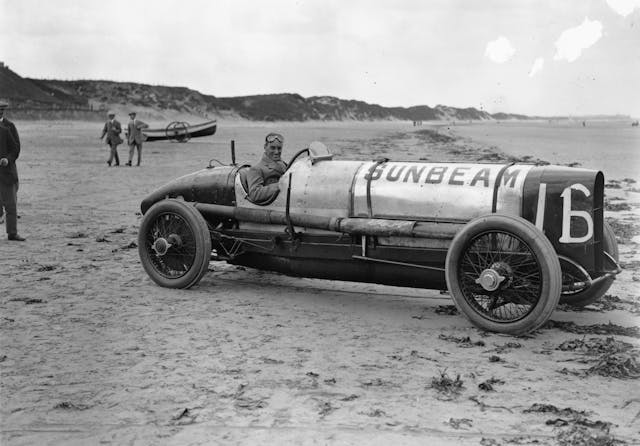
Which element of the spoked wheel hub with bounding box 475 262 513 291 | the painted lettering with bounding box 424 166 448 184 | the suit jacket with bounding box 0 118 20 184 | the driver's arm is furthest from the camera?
the suit jacket with bounding box 0 118 20 184

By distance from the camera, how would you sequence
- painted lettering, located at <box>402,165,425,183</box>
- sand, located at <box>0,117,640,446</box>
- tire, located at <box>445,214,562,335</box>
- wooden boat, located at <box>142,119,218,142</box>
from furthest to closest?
wooden boat, located at <box>142,119,218,142</box>
painted lettering, located at <box>402,165,425,183</box>
tire, located at <box>445,214,562,335</box>
sand, located at <box>0,117,640,446</box>

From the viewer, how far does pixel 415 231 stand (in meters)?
6.16

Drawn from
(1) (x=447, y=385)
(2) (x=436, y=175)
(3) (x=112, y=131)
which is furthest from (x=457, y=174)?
(3) (x=112, y=131)

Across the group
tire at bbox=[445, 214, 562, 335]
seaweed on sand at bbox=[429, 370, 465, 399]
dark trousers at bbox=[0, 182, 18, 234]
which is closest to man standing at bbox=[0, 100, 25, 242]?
dark trousers at bbox=[0, 182, 18, 234]

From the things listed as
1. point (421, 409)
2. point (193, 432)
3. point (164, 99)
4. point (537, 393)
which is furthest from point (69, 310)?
point (164, 99)

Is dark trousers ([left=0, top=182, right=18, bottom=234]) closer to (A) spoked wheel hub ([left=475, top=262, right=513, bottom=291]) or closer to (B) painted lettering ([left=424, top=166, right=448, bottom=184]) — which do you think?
(B) painted lettering ([left=424, top=166, right=448, bottom=184])

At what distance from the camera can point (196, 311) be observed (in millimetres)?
6539

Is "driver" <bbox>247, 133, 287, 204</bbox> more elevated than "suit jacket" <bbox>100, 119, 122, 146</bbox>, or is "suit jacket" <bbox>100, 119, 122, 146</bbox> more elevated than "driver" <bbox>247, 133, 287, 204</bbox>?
"suit jacket" <bbox>100, 119, 122, 146</bbox>

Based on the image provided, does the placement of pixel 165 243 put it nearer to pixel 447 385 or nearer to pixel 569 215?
pixel 447 385

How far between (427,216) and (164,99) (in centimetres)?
10436

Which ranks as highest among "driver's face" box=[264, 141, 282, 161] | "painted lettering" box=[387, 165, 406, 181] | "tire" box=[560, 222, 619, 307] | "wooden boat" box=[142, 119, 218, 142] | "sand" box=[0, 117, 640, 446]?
"wooden boat" box=[142, 119, 218, 142]

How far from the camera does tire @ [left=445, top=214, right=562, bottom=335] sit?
543 centimetres

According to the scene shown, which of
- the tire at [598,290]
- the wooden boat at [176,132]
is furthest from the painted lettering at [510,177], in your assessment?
the wooden boat at [176,132]

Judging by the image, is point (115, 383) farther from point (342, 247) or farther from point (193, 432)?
point (342, 247)
